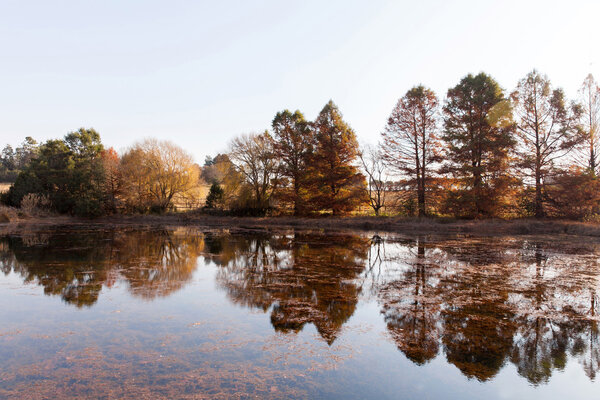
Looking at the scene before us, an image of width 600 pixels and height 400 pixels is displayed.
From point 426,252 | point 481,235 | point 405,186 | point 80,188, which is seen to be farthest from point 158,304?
point 80,188

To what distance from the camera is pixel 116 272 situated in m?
11.5

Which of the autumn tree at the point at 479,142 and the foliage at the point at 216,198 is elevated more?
the autumn tree at the point at 479,142

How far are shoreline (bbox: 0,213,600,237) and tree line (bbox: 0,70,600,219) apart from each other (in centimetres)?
134

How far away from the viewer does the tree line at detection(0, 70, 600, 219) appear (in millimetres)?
24500

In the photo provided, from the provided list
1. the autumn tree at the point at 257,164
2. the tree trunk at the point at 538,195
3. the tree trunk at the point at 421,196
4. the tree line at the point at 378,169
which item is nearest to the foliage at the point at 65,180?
the tree line at the point at 378,169

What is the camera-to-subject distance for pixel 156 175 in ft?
120

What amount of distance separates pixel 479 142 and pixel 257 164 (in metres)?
19.2

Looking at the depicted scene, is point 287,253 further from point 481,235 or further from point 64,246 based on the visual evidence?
point 481,235

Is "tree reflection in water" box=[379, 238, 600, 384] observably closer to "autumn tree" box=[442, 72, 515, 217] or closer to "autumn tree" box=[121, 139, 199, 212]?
"autumn tree" box=[442, 72, 515, 217]

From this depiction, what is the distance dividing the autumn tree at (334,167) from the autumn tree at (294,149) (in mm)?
1277

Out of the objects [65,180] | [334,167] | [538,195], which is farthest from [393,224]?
[65,180]

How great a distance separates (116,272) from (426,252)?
12.4 metres

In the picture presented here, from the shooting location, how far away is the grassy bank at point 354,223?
2288 cm

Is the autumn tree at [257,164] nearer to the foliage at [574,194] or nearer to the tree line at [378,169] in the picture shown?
the tree line at [378,169]
